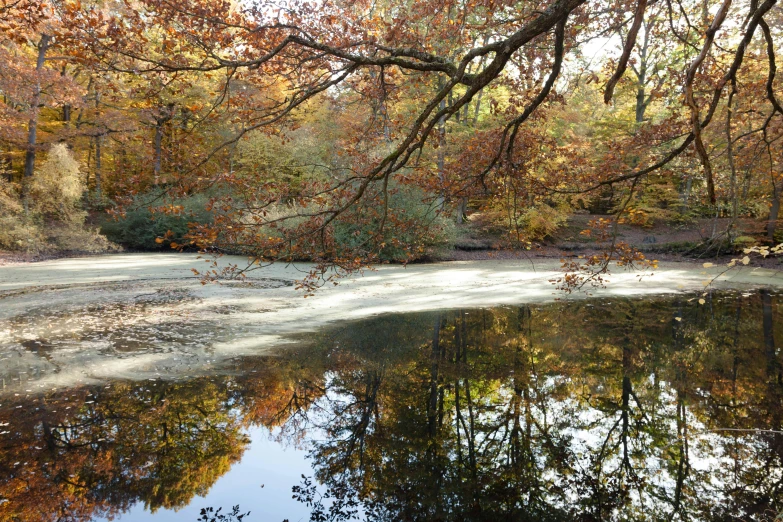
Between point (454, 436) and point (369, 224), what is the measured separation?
9.14 m

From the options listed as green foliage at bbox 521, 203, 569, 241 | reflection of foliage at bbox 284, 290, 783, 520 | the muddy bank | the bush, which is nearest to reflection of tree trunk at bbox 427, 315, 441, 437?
reflection of foliage at bbox 284, 290, 783, 520

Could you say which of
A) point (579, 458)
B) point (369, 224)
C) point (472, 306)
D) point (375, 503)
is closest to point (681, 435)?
point (579, 458)

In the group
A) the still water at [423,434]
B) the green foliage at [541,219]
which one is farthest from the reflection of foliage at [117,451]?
the green foliage at [541,219]

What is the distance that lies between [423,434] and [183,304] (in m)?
5.47

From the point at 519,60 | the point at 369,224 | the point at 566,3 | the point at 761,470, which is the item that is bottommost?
the point at 761,470

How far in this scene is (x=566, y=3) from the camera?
9.54ft

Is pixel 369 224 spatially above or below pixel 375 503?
above

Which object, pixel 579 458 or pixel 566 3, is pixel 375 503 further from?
pixel 566 3

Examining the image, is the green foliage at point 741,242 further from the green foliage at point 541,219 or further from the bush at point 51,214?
the bush at point 51,214

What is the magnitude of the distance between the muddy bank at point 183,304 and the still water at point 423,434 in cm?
27

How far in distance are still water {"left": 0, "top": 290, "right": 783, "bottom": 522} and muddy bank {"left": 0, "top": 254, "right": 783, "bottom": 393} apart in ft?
0.87

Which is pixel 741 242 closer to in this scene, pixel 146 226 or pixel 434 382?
pixel 434 382

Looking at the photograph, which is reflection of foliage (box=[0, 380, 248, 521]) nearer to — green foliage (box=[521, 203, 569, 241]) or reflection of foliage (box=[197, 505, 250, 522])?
reflection of foliage (box=[197, 505, 250, 522])

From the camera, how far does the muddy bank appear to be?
16.7 ft
